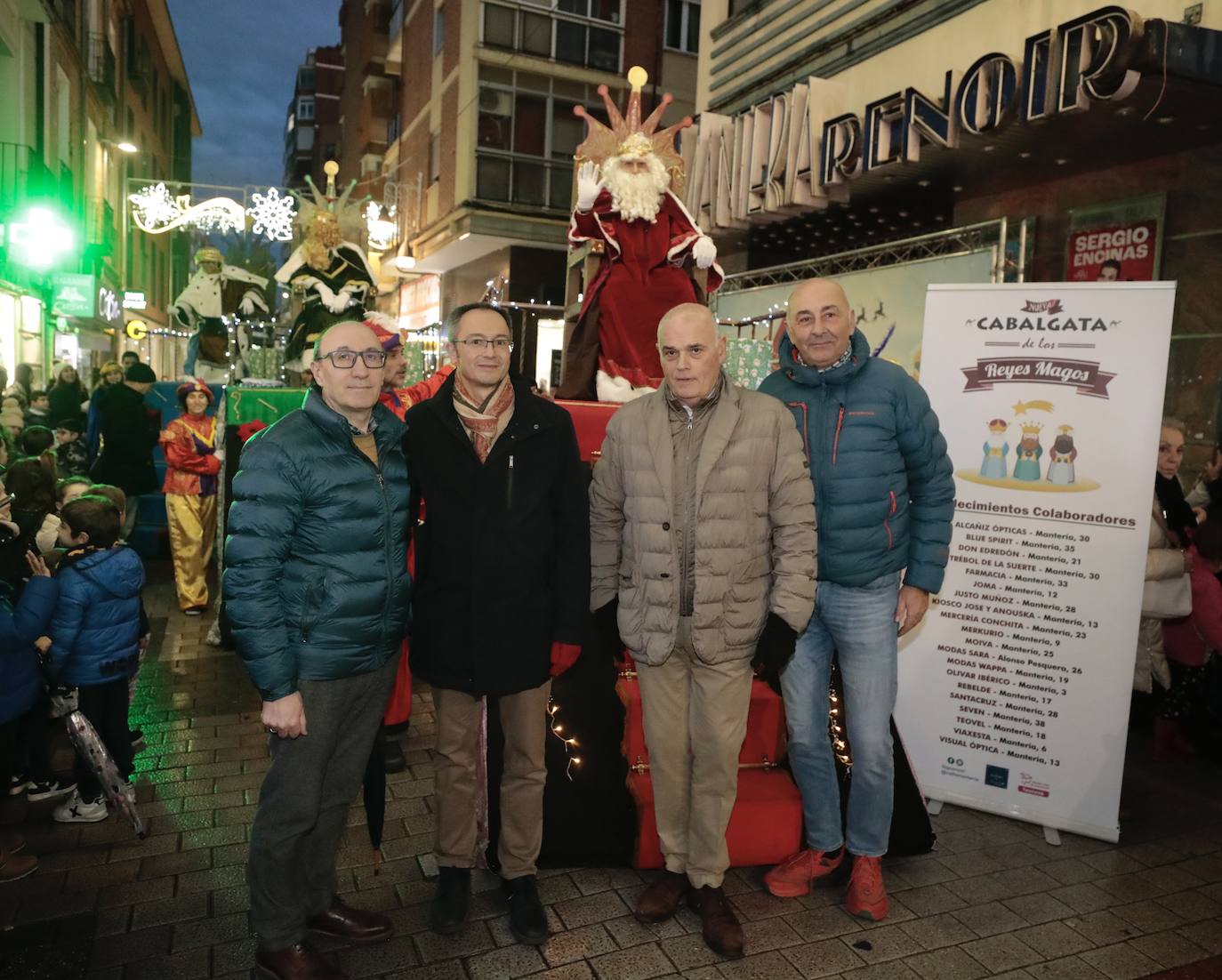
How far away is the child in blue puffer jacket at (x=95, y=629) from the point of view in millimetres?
3625

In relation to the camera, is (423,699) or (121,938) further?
(423,699)

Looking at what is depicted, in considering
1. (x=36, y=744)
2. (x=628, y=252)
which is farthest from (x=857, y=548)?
(x=36, y=744)

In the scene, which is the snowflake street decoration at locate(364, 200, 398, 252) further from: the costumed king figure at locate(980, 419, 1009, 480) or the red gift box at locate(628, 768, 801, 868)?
the red gift box at locate(628, 768, 801, 868)

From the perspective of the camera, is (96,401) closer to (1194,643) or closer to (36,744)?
(36,744)

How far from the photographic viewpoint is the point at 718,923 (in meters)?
3.02

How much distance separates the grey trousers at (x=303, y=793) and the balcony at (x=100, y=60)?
67.6 feet

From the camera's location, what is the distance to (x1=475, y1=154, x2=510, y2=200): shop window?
17828 millimetres

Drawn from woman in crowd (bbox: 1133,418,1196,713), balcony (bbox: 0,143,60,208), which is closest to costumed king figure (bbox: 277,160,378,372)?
woman in crowd (bbox: 1133,418,1196,713)

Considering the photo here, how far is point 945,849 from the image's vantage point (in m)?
3.81

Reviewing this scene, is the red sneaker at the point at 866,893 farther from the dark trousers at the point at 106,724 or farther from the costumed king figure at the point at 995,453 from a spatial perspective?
the dark trousers at the point at 106,724

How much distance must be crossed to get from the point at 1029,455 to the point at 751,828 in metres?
2.07

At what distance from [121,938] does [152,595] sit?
5465 millimetres

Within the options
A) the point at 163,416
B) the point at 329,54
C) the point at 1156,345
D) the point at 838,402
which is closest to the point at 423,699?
the point at 838,402

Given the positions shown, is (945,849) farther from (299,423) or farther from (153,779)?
(153,779)
